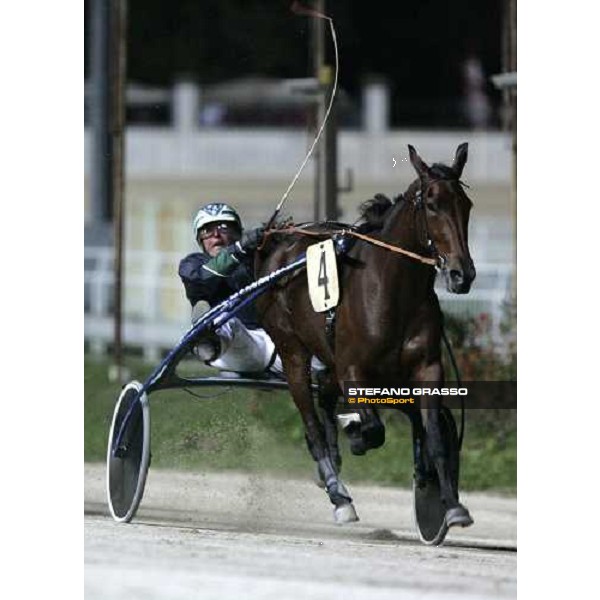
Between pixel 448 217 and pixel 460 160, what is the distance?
0.22 meters

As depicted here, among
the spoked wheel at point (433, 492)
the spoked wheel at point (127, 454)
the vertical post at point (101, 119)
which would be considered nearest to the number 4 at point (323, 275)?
the spoked wheel at point (433, 492)

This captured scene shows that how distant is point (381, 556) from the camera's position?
7734mm

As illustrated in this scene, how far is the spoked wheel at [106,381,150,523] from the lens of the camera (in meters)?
8.39

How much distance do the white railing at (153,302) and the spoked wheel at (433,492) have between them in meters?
0.45

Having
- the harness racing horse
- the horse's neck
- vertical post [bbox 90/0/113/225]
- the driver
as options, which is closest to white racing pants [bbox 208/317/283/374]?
the driver

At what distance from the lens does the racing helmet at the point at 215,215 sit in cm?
809

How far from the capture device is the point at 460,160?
7461 mm

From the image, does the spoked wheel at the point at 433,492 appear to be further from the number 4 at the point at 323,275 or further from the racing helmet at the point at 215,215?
the racing helmet at the point at 215,215

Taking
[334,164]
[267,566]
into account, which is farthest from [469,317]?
[267,566]

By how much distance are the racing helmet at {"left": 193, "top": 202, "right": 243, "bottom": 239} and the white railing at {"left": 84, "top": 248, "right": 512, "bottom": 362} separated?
27 cm

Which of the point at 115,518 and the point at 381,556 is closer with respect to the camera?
the point at 381,556

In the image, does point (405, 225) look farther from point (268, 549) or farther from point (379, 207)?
point (268, 549)
